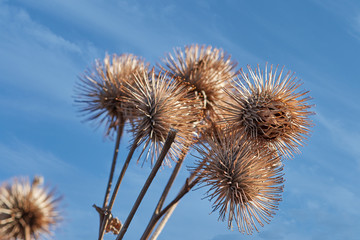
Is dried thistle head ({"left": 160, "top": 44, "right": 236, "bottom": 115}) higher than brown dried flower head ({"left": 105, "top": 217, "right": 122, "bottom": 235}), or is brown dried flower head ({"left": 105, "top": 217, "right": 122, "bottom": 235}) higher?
dried thistle head ({"left": 160, "top": 44, "right": 236, "bottom": 115})

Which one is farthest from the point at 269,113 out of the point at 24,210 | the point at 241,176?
the point at 24,210

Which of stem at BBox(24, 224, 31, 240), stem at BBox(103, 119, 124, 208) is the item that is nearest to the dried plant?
stem at BBox(103, 119, 124, 208)

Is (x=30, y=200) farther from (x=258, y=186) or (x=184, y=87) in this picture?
(x=184, y=87)

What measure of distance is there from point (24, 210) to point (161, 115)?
2479 millimetres

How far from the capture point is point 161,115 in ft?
17.9

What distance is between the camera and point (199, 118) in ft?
19.1

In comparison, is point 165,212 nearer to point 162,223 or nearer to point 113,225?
point 162,223

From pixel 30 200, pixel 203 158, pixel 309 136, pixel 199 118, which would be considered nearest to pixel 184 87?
pixel 199 118

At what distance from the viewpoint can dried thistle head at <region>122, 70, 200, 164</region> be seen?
5.46 meters

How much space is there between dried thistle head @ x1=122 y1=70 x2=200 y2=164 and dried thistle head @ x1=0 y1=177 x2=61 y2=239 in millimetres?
2275

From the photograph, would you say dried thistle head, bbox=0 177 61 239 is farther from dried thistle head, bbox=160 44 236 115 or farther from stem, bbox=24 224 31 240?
dried thistle head, bbox=160 44 236 115

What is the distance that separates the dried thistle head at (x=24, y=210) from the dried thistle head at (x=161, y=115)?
7.46 ft

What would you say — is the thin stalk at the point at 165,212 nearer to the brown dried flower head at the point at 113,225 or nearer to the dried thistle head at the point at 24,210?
the brown dried flower head at the point at 113,225

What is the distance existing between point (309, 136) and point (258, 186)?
3.31 ft
